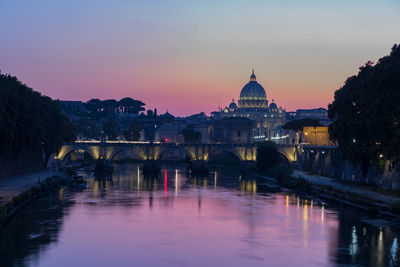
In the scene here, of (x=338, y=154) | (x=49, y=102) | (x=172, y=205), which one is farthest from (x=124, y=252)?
(x=49, y=102)

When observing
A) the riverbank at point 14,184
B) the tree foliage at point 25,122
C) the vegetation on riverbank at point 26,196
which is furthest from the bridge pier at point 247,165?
the vegetation on riverbank at point 26,196

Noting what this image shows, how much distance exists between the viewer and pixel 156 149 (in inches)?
5192

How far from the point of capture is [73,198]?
70.2 meters

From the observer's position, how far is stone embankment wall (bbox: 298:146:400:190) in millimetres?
66306

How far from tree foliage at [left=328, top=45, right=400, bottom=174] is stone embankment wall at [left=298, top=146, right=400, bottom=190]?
1.48 m

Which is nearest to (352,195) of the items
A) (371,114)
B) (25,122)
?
(371,114)

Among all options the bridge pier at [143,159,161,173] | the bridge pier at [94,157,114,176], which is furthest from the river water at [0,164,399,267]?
the bridge pier at [143,159,161,173]

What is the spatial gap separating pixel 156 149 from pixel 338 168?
2020 inches

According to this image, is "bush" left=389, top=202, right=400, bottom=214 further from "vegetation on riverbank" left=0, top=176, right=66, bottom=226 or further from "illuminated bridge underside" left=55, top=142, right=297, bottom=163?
"illuminated bridge underside" left=55, top=142, right=297, bottom=163

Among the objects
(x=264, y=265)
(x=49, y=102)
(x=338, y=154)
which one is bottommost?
(x=264, y=265)

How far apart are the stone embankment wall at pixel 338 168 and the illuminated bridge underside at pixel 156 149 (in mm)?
13644

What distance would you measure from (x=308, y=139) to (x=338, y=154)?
34260mm

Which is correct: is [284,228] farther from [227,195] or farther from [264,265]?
[227,195]

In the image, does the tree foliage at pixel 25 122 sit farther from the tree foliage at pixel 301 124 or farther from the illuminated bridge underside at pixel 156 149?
the tree foliage at pixel 301 124
